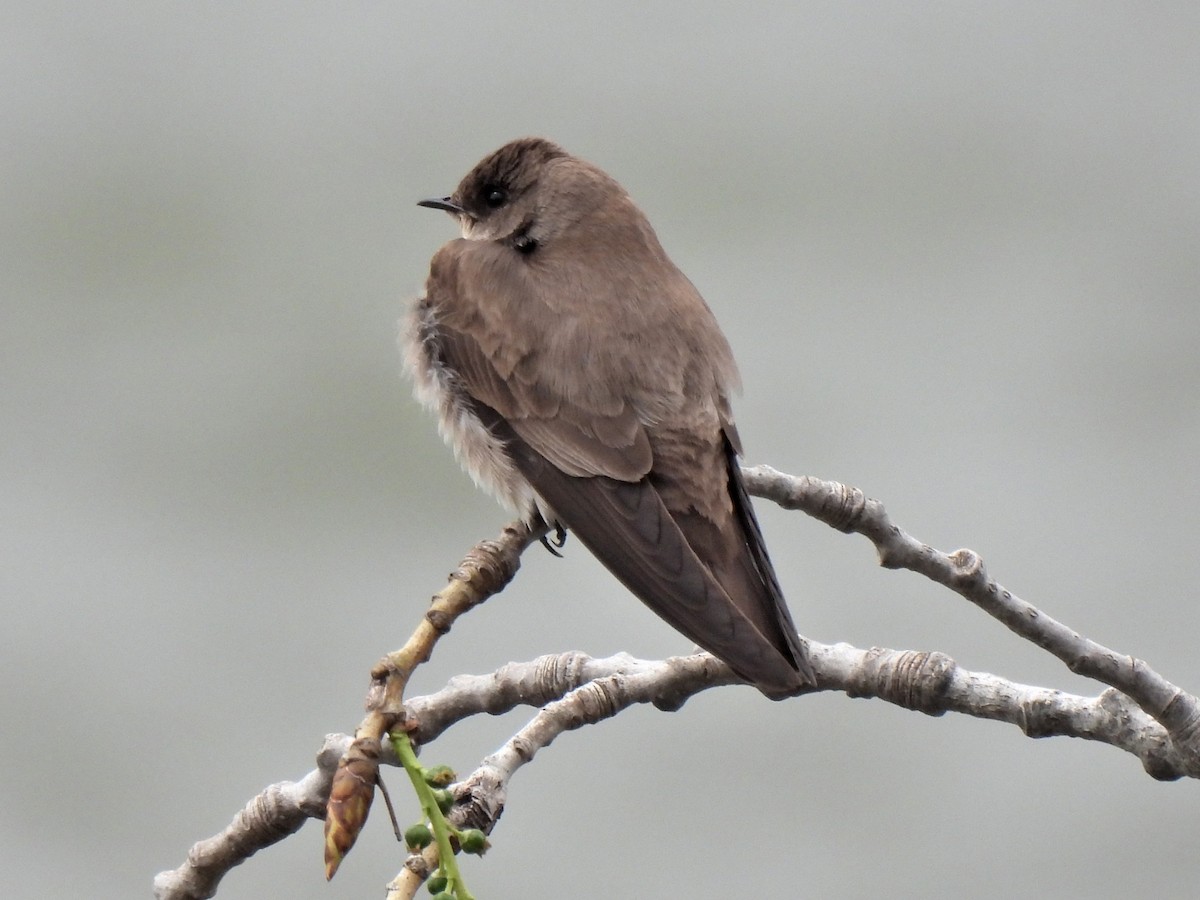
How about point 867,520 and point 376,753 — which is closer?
point 376,753

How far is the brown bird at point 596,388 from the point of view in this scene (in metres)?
3.26

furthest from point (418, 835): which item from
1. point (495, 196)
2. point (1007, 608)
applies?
point (495, 196)

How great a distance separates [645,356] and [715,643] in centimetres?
94

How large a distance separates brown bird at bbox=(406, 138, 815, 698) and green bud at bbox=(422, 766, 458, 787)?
1257 millimetres

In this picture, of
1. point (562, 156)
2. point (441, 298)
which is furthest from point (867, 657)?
point (562, 156)

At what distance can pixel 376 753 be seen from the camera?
1.80 meters

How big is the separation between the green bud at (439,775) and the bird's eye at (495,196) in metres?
2.71

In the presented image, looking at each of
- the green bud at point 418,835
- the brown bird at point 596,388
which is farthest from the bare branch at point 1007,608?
the green bud at point 418,835

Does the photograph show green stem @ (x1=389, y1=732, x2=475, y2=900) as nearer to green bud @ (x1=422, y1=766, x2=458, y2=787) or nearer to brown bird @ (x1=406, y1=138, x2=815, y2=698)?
green bud @ (x1=422, y1=766, x2=458, y2=787)

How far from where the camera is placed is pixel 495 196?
13.8ft

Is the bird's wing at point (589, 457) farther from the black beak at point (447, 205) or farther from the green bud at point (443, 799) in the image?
the green bud at point (443, 799)

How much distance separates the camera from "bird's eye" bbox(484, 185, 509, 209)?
13.7 ft

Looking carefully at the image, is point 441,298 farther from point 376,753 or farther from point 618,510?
point 376,753

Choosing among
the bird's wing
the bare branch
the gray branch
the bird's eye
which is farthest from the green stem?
the bird's eye
